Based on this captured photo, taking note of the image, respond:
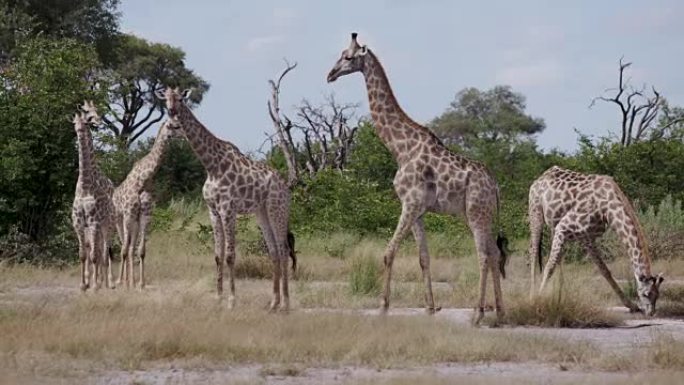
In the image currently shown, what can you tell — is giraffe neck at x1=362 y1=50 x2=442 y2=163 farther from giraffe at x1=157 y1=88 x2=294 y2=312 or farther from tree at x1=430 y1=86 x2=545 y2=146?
tree at x1=430 y1=86 x2=545 y2=146

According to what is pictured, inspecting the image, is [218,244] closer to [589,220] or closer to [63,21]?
[589,220]

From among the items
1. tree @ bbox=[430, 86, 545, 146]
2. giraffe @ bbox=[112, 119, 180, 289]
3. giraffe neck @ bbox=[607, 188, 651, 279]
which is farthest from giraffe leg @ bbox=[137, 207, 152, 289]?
tree @ bbox=[430, 86, 545, 146]

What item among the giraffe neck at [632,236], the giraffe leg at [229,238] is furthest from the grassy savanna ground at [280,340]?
the giraffe neck at [632,236]

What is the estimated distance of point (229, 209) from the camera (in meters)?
12.9

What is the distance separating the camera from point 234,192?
13031 millimetres

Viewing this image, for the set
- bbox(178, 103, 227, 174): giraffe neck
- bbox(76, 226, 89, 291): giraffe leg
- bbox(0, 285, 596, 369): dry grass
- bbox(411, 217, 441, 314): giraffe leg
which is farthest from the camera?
bbox(76, 226, 89, 291): giraffe leg

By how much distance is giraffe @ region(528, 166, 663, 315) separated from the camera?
1328 centimetres

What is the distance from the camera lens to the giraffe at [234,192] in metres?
13.0

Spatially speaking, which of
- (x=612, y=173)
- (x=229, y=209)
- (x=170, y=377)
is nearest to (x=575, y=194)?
(x=229, y=209)

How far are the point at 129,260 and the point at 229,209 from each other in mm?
3166

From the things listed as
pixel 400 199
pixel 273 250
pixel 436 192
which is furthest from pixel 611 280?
pixel 273 250

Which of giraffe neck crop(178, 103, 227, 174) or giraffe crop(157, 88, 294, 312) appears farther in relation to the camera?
giraffe neck crop(178, 103, 227, 174)

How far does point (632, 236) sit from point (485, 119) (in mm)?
43791

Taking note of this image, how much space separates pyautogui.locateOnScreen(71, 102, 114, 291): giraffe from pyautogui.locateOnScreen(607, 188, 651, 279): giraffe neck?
6.33 meters
